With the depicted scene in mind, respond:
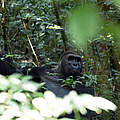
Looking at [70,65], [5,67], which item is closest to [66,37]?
[70,65]

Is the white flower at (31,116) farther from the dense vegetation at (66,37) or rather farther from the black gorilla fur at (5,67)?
the black gorilla fur at (5,67)

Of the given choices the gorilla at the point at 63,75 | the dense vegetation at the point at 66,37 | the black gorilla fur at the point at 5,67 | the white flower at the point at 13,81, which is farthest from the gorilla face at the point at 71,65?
the white flower at the point at 13,81

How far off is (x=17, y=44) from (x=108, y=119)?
7.42 feet

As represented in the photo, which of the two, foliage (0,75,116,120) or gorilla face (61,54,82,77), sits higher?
foliage (0,75,116,120)

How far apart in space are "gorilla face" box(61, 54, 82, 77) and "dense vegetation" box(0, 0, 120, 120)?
0.16 metres

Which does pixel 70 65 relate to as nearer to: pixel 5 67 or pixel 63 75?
pixel 63 75

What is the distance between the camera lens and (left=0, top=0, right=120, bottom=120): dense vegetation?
106 centimetres

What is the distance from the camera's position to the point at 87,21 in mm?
455

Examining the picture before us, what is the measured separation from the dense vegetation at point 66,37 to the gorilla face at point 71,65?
0.16 metres

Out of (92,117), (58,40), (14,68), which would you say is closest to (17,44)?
(58,40)

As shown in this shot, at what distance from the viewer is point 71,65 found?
3.19 metres

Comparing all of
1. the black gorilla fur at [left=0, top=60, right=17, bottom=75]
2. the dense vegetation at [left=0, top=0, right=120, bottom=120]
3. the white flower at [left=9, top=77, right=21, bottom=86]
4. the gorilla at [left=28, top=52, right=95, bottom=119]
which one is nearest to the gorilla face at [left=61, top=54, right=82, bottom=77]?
the gorilla at [left=28, top=52, right=95, bottom=119]

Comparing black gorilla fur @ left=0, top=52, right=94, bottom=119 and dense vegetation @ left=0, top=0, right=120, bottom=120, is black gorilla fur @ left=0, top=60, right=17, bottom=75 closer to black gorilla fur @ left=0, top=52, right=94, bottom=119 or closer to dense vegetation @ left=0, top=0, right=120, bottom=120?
black gorilla fur @ left=0, top=52, right=94, bottom=119

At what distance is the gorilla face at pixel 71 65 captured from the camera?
3.06m
